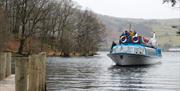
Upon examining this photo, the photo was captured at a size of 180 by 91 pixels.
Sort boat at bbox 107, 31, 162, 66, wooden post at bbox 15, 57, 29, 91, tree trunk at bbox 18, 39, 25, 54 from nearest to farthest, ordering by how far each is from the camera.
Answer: wooden post at bbox 15, 57, 29, 91
boat at bbox 107, 31, 162, 66
tree trunk at bbox 18, 39, 25, 54

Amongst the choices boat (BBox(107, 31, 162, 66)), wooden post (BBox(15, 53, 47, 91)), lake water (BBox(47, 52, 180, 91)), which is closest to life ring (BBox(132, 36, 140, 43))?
boat (BBox(107, 31, 162, 66))

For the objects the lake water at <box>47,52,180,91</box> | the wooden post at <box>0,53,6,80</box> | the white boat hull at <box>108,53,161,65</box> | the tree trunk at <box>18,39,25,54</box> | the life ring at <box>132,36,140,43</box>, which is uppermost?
the life ring at <box>132,36,140,43</box>

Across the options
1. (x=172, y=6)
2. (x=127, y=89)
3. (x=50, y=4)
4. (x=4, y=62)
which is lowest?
(x=127, y=89)

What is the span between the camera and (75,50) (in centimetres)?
12488

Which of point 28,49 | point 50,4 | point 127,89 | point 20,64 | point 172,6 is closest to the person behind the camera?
point 20,64

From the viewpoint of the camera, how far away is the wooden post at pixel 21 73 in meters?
18.3

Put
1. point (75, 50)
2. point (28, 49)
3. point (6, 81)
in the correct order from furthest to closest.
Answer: point (75, 50), point (28, 49), point (6, 81)

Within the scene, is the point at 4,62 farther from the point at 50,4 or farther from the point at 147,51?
the point at 50,4

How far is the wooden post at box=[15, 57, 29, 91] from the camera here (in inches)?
719

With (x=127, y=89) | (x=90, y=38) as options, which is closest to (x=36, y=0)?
(x=90, y=38)

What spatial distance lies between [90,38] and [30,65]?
369 feet

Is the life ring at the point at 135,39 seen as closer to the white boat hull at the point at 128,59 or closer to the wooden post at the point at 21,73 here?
the white boat hull at the point at 128,59

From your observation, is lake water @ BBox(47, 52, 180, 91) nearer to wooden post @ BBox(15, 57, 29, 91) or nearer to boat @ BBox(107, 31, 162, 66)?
wooden post @ BBox(15, 57, 29, 91)

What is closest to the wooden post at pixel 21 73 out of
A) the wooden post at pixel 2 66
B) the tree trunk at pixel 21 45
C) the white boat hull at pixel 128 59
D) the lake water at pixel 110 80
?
the wooden post at pixel 2 66
